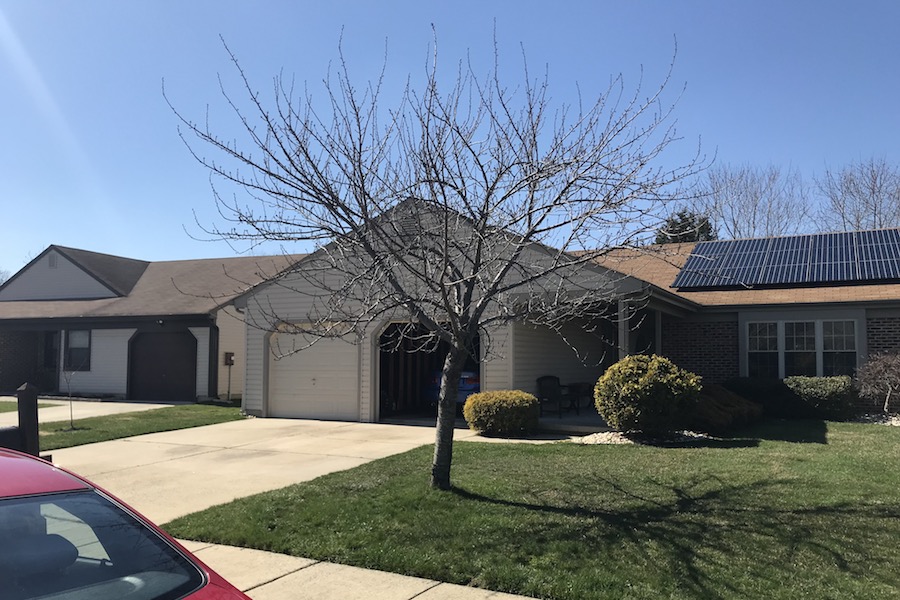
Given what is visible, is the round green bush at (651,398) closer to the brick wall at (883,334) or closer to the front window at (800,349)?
the front window at (800,349)

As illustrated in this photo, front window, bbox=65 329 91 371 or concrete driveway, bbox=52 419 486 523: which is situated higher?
front window, bbox=65 329 91 371

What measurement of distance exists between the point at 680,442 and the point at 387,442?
16.9ft

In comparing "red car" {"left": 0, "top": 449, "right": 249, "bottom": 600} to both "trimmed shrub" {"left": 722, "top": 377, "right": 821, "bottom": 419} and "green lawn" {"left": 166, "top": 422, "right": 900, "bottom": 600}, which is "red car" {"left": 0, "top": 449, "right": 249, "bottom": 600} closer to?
"green lawn" {"left": 166, "top": 422, "right": 900, "bottom": 600}

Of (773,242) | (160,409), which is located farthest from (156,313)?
(773,242)

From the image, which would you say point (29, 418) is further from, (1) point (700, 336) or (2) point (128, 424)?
(1) point (700, 336)

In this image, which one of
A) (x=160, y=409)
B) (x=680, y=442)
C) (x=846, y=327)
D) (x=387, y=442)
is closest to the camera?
(x=680, y=442)

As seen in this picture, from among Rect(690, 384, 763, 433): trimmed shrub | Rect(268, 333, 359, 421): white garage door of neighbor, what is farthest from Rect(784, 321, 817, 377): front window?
Rect(268, 333, 359, 421): white garage door of neighbor

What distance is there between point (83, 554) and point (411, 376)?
16.7 meters

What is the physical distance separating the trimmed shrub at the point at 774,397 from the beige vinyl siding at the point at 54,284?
71.7 feet

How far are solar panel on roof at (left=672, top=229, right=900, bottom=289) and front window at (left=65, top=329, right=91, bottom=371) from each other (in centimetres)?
1981

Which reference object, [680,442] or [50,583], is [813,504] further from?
[50,583]

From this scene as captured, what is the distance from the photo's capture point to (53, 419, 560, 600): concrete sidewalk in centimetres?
547

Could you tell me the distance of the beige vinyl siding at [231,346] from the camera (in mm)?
22688

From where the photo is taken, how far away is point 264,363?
17.5 metres
